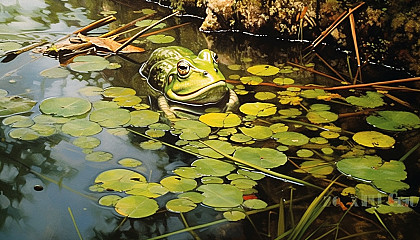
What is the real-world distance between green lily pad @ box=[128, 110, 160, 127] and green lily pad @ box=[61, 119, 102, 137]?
14 centimetres

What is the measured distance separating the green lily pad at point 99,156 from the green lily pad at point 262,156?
1.51ft

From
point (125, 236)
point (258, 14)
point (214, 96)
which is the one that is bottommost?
point (125, 236)

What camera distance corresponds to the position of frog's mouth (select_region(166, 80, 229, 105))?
7.39 ft

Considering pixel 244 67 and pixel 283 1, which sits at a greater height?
pixel 283 1

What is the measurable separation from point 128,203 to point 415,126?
4.02ft

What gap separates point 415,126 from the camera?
2.10 m

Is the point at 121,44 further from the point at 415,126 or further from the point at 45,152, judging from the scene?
the point at 415,126

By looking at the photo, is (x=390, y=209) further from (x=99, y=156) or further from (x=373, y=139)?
(x=99, y=156)

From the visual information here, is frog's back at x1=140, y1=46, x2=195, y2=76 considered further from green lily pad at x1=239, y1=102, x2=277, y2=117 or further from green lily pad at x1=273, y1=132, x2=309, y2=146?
green lily pad at x1=273, y1=132, x2=309, y2=146

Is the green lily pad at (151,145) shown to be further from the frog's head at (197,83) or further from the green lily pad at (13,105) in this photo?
the green lily pad at (13,105)

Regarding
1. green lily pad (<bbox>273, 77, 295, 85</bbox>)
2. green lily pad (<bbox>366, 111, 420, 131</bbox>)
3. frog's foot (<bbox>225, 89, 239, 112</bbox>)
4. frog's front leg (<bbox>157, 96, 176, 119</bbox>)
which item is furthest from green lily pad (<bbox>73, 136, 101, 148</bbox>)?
green lily pad (<bbox>366, 111, 420, 131</bbox>)

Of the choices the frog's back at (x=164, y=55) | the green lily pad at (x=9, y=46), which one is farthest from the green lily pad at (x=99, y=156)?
the green lily pad at (x=9, y=46)

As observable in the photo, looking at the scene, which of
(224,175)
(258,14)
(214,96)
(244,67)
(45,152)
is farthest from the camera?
(258,14)

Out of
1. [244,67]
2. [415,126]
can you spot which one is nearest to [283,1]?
[244,67]
